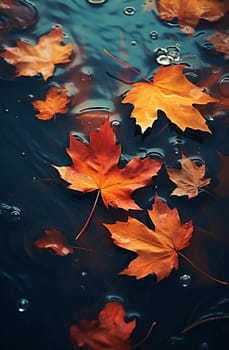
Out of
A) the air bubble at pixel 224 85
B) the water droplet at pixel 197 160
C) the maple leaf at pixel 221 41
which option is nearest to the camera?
the water droplet at pixel 197 160

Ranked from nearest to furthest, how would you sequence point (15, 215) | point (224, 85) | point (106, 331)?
point (106, 331)
point (15, 215)
point (224, 85)

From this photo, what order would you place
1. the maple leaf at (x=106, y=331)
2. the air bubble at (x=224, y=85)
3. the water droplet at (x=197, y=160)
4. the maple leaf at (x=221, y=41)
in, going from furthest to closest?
the maple leaf at (x=221, y=41)
the air bubble at (x=224, y=85)
the water droplet at (x=197, y=160)
the maple leaf at (x=106, y=331)

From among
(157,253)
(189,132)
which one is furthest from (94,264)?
(189,132)

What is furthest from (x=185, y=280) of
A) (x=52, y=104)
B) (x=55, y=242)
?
(x=52, y=104)

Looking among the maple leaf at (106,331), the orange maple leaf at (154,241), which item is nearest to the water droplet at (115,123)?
the orange maple leaf at (154,241)

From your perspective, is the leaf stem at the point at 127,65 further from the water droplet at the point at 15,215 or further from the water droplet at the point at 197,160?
the water droplet at the point at 15,215

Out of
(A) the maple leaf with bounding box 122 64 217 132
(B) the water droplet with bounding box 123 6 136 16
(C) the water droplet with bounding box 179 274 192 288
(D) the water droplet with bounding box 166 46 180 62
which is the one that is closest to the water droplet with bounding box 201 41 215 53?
(D) the water droplet with bounding box 166 46 180 62

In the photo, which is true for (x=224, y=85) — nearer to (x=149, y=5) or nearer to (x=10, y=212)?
(x=149, y=5)
